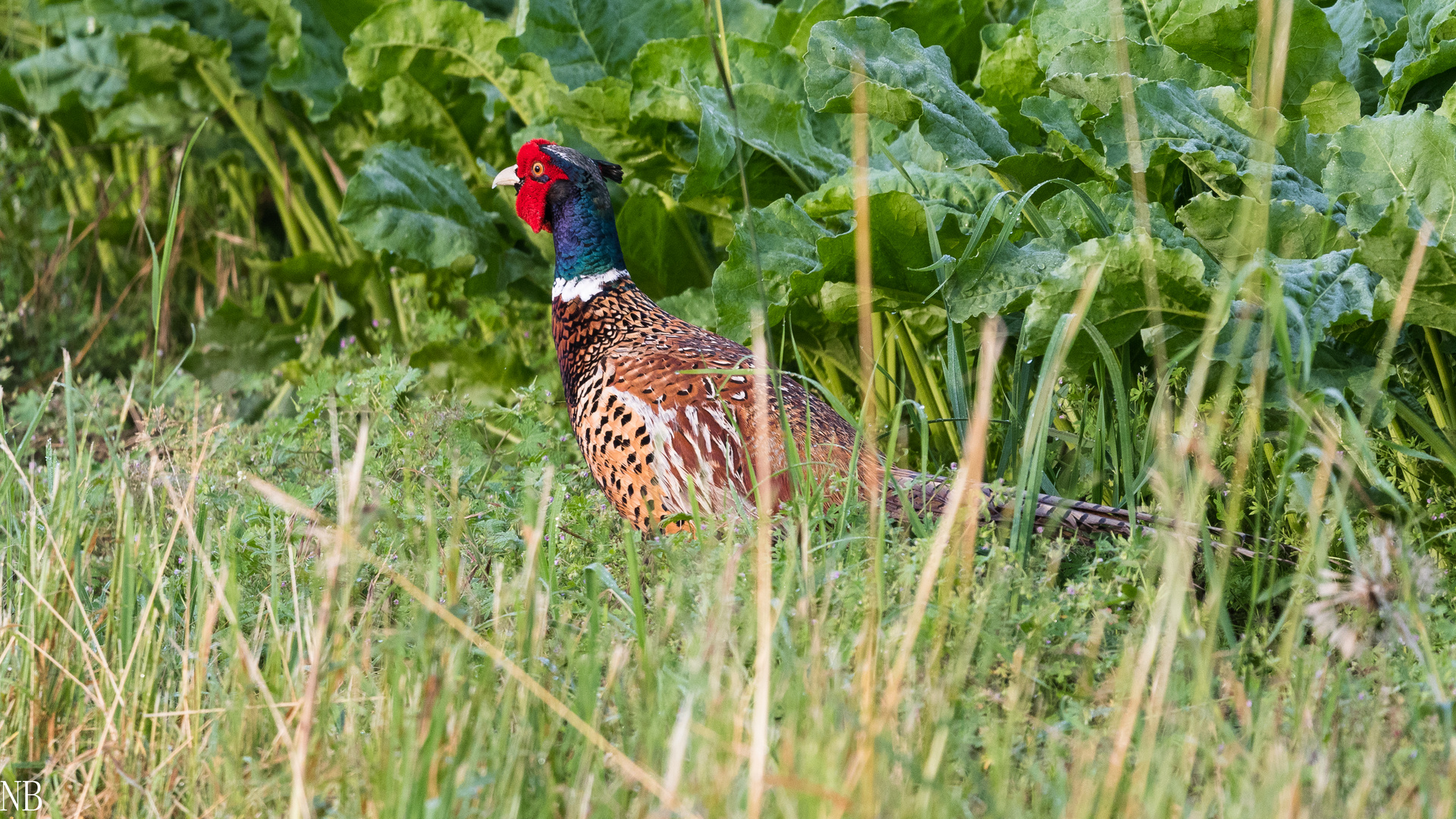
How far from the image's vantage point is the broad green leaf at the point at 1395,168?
2383 millimetres

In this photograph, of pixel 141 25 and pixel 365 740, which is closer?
pixel 365 740

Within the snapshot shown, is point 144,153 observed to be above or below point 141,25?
below

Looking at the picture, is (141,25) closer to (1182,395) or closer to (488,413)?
(488,413)

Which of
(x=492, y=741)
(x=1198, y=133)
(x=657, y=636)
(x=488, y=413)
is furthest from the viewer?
(x=488, y=413)

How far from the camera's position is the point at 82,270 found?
5406mm

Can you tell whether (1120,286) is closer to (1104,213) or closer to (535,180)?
(1104,213)

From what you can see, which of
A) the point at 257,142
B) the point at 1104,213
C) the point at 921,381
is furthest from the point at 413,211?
the point at 1104,213

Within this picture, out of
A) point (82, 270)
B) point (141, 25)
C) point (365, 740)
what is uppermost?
point (141, 25)

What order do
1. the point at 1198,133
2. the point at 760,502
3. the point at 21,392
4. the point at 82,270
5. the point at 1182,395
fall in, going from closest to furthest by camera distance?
the point at 760,502, the point at 1198,133, the point at 1182,395, the point at 21,392, the point at 82,270

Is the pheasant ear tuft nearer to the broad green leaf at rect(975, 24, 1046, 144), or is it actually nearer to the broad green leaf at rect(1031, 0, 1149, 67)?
the broad green leaf at rect(975, 24, 1046, 144)

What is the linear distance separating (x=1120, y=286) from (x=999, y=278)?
0.30m

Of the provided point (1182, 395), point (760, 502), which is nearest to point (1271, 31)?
point (1182, 395)

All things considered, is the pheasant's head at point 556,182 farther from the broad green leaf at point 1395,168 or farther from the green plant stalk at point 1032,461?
the broad green leaf at point 1395,168

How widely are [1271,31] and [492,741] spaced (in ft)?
7.40
